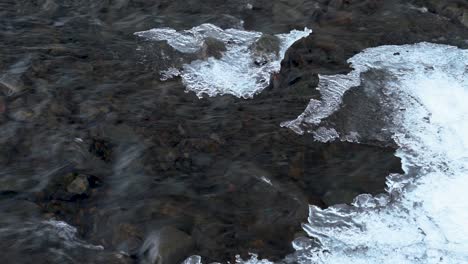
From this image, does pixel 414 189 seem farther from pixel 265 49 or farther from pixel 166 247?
pixel 265 49

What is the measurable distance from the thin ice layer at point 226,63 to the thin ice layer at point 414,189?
79 cm

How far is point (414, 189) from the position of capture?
15.5ft

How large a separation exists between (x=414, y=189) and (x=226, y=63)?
9.18 feet

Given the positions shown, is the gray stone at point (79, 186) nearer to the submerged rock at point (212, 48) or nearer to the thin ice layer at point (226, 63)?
the thin ice layer at point (226, 63)

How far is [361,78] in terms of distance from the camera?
20.5 ft

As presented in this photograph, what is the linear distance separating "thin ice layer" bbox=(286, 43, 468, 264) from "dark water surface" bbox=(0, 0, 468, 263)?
18 cm

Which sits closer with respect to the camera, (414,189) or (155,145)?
(414,189)

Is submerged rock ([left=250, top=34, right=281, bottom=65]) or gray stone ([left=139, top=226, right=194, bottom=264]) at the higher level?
submerged rock ([left=250, top=34, right=281, bottom=65])

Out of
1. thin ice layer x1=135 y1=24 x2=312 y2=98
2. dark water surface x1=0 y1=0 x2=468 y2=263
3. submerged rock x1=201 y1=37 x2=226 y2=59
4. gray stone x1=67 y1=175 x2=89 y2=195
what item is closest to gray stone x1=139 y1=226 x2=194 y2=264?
dark water surface x1=0 y1=0 x2=468 y2=263

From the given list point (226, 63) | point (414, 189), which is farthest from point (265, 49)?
point (414, 189)

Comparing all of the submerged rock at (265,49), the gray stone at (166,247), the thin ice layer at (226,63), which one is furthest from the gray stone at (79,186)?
the submerged rock at (265,49)

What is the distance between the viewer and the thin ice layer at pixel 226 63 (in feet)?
20.3

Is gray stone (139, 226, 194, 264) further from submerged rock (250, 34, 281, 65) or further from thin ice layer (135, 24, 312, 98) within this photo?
submerged rock (250, 34, 281, 65)

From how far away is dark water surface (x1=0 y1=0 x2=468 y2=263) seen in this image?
14.3 ft
